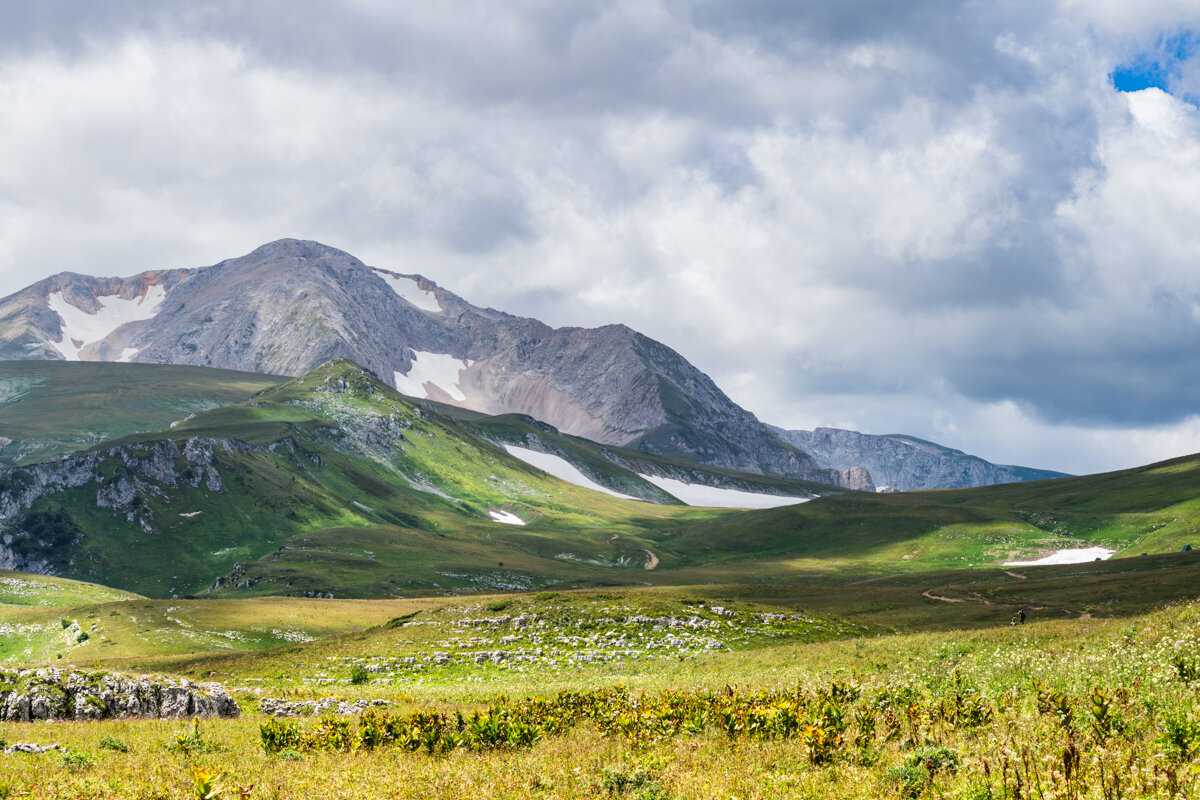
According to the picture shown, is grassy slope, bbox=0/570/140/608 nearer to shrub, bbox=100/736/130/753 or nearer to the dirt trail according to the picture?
shrub, bbox=100/736/130/753

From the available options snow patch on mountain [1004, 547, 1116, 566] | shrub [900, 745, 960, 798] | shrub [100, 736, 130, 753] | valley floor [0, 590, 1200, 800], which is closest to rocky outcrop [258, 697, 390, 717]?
valley floor [0, 590, 1200, 800]

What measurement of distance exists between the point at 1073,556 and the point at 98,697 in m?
182

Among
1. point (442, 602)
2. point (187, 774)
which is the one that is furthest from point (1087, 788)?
point (442, 602)

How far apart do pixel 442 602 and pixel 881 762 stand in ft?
299

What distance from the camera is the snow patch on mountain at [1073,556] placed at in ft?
541

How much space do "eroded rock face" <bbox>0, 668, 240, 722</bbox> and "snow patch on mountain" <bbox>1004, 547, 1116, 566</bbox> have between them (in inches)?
6559

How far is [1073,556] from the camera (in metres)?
169

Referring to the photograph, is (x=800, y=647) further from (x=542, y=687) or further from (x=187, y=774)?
(x=187, y=774)

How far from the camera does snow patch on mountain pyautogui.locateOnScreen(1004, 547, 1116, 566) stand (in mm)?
164750

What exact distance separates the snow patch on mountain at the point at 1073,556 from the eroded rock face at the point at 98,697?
547 feet

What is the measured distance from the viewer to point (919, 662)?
38.4 meters

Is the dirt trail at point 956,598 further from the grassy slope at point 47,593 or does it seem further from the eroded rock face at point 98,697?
the grassy slope at point 47,593

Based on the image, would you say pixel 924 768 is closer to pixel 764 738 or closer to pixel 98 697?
pixel 764 738

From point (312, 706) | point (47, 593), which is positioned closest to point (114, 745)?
point (312, 706)
